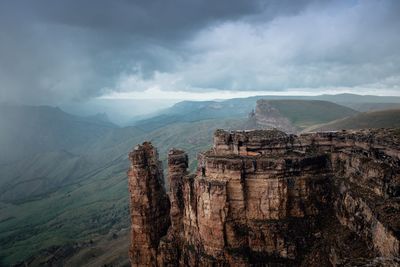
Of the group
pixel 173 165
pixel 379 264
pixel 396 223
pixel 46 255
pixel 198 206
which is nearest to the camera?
pixel 379 264

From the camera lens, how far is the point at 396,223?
33250 mm

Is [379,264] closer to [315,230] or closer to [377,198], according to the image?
[377,198]

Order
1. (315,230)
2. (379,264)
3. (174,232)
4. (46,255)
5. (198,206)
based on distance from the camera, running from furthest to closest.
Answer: (46,255) < (174,232) < (198,206) < (315,230) < (379,264)

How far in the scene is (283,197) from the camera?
49.4 m

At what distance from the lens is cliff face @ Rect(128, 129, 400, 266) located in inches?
1693

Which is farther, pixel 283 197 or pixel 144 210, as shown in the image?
pixel 144 210

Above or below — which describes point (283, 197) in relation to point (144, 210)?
above

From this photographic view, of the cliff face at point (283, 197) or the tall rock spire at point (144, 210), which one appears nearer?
the cliff face at point (283, 197)

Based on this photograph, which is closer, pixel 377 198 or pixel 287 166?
pixel 377 198

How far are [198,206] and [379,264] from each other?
30111 millimetres

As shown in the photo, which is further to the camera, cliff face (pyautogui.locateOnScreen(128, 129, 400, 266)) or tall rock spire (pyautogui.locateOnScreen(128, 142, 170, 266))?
tall rock spire (pyautogui.locateOnScreen(128, 142, 170, 266))

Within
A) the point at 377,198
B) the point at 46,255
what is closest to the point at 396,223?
the point at 377,198

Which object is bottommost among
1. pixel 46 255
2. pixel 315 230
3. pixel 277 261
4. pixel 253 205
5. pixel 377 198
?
pixel 46 255

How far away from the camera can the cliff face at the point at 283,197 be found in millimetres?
43000
